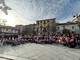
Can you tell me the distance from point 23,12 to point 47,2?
76.3 inches

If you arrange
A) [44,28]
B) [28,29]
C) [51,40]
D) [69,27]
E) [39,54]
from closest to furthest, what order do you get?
[39,54]
[51,40]
[28,29]
[44,28]
[69,27]

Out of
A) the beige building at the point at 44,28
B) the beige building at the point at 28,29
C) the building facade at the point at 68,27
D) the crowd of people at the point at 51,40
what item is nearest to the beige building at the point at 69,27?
the building facade at the point at 68,27

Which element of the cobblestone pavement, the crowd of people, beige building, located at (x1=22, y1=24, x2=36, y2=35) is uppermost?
beige building, located at (x1=22, y1=24, x2=36, y2=35)

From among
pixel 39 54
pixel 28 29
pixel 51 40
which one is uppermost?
pixel 28 29

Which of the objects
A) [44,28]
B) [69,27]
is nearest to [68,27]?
[69,27]

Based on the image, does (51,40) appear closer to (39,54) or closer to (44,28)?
(39,54)

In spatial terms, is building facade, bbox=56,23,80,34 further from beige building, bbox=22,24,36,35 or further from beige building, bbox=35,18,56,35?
beige building, bbox=22,24,36,35

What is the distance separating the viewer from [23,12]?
8.39 m

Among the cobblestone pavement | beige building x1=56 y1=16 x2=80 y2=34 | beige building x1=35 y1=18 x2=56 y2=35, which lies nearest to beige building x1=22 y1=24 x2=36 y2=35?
beige building x1=35 y1=18 x2=56 y2=35

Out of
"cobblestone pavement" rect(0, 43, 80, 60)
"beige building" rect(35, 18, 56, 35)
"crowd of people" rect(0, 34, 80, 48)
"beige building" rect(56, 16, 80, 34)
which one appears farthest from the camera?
"beige building" rect(56, 16, 80, 34)

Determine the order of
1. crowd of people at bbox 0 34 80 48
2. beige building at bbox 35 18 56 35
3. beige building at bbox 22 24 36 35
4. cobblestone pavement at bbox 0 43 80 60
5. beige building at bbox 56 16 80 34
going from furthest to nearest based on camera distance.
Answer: beige building at bbox 56 16 80 34
beige building at bbox 35 18 56 35
beige building at bbox 22 24 36 35
crowd of people at bbox 0 34 80 48
cobblestone pavement at bbox 0 43 80 60

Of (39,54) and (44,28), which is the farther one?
(44,28)

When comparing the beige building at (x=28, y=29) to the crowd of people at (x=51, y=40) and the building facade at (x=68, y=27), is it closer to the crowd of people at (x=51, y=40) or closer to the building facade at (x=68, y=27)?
the crowd of people at (x=51, y=40)

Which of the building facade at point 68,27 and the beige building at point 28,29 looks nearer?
the beige building at point 28,29
